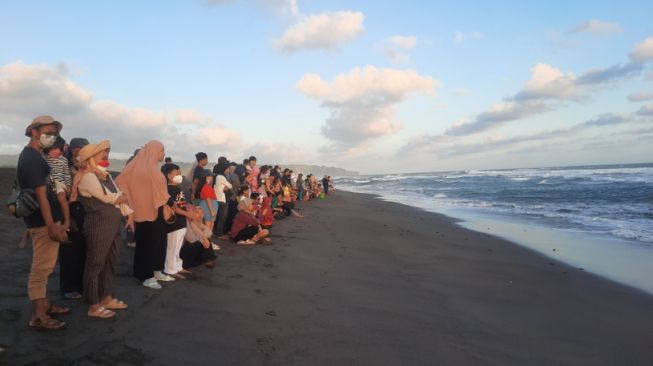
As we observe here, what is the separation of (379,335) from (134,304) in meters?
2.41

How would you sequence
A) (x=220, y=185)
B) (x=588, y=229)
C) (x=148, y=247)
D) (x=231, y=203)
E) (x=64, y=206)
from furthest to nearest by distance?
(x=588, y=229), (x=231, y=203), (x=220, y=185), (x=148, y=247), (x=64, y=206)

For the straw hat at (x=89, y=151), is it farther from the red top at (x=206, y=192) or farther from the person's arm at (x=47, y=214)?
the red top at (x=206, y=192)

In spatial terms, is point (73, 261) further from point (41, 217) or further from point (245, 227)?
point (245, 227)

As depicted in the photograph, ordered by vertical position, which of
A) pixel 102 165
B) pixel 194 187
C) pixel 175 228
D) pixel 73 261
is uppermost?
pixel 102 165

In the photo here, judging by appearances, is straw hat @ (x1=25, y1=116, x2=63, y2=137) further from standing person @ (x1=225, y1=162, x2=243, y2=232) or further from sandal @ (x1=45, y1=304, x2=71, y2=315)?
standing person @ (x1=225, y1=162, x2=243, y2=232)

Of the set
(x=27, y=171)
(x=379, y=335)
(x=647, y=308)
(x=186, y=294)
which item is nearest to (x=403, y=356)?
(x=379, y=335)

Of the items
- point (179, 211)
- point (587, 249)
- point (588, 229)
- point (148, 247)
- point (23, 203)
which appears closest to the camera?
point (23, 203)

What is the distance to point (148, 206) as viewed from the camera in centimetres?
419

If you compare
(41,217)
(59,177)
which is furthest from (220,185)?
(41,217)

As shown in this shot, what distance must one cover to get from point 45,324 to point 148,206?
150 centimetres

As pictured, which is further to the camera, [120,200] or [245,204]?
[245,204]

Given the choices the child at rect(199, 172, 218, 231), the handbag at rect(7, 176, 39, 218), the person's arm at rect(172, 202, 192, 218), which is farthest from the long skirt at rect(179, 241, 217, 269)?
the handbag at rect(7, 176, 39, 218)

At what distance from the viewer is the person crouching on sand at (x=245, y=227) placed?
733cm

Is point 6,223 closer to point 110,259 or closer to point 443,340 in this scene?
point 110,259
